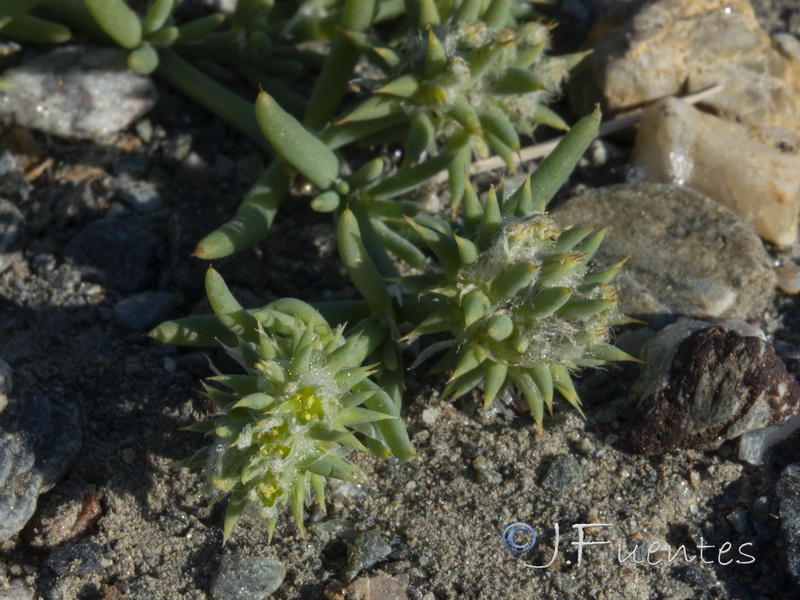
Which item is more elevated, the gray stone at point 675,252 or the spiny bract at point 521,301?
the spiny bract at point 521,301

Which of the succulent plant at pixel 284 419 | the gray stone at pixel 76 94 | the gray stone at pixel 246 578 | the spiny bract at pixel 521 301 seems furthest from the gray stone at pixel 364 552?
the gray stone at pixel 76 94

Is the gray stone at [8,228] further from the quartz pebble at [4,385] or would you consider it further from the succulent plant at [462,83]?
the succulent plant at [462,83]

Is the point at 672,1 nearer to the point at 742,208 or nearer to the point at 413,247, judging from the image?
the point at 742,208

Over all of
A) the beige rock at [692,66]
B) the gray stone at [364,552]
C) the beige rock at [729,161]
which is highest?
the beige rock at [692,66]

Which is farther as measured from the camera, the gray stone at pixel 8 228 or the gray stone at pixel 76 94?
the gray stone at pixel 76 94

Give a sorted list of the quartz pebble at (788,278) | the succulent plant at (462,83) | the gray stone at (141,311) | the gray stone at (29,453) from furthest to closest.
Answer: the quartz pebble at (788,278) < the gray stone at (141,311) < the succulent plant at (462,83) < the gray stone at (29,453)

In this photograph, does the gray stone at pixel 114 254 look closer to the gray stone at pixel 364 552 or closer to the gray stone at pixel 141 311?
the gray stone at pixel 141 311
